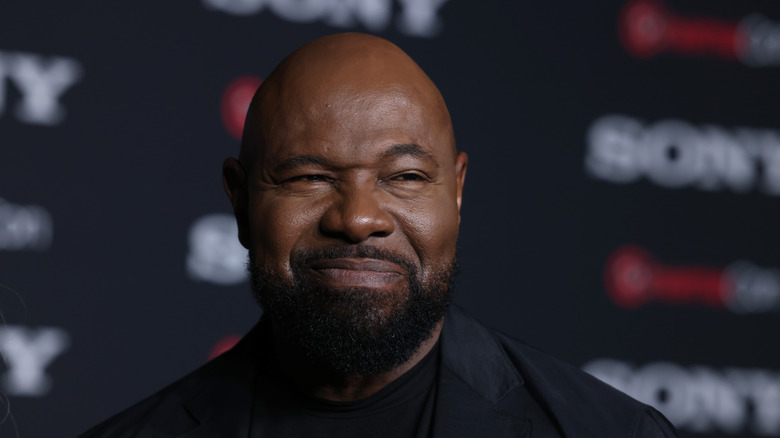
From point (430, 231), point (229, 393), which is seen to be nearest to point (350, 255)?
point (430, 231)

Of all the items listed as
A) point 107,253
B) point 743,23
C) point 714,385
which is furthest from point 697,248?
point 107,253

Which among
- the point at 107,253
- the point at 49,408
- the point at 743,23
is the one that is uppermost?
the point at 743,23

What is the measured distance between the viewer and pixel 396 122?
4.26 feet

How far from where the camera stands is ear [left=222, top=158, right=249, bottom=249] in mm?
1433

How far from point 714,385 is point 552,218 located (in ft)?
1.90

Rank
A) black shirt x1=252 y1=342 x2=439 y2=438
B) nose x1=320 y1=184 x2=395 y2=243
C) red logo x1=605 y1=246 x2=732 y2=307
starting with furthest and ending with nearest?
red logo x1=605 y1=246 x2=732 y2=307 < black shirt x1=252 y1=342 x2=439 y2=438 < nose x1=320 y1=184 x2=395 y2=243

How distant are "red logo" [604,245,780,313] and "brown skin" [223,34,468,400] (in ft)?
3.09

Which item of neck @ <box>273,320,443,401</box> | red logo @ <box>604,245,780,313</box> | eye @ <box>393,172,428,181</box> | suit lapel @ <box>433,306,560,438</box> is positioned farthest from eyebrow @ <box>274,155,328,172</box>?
red logo @ <box>604,245,780,313</box>

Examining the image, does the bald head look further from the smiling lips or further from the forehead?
the smiling lips

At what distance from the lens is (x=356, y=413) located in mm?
1347

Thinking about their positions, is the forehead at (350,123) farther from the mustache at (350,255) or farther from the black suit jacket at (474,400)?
the black suit jacket at (474,400)

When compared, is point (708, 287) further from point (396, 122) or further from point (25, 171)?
point (25, 171)

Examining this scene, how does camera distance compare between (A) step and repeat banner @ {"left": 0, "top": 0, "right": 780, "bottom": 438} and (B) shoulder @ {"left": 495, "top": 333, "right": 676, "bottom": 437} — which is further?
(A) step and repeat banner @ {"left": 0, "top": 0, "right": 780, "bottom": 438}

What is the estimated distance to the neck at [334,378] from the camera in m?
1.35
